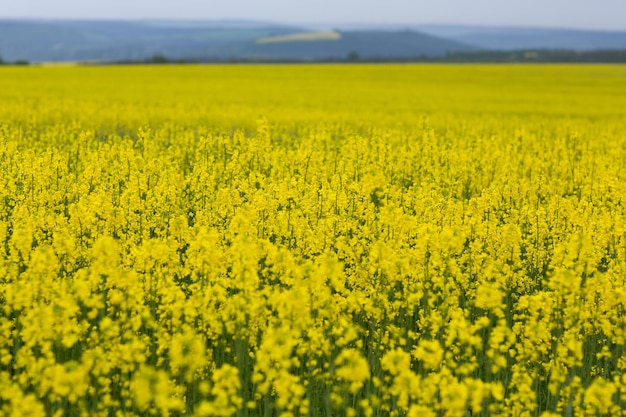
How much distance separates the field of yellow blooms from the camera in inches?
164

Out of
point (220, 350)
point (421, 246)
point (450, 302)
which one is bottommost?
point (220, 350)

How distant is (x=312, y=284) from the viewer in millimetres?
4961

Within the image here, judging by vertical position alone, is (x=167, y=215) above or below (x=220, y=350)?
above

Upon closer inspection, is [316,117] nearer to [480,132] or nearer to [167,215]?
[480,132]

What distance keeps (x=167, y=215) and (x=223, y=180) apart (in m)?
2.31

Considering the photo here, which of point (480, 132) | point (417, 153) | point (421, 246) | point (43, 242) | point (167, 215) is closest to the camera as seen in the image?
point (421, 246)

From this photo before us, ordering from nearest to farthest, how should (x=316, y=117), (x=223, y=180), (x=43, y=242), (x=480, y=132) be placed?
(x=43, y=242) → (x=223, y=180) → (x=480, y=132) → (x=316, y=117)

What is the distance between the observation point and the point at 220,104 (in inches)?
1104

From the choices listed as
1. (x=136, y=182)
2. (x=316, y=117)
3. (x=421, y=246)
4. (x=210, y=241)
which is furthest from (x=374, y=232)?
(x=316, y=117)

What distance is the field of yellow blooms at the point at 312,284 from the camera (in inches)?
164

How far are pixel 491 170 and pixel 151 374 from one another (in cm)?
1070

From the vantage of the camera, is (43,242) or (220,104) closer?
(43,242)

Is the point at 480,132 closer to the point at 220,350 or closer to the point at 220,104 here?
the point at 220,104

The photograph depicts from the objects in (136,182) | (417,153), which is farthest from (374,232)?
(417,153)
